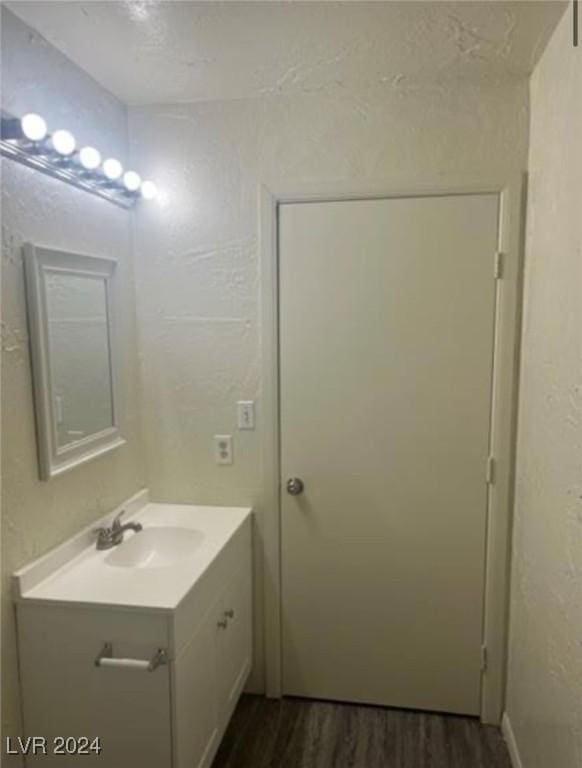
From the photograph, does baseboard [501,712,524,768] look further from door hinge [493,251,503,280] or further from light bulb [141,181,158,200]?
light bulb [141,181,158,200]

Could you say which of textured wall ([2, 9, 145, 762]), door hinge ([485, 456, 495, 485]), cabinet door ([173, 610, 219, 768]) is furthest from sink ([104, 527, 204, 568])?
door hinge ([485, 456, 495, 485])

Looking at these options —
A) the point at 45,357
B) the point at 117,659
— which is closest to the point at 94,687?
the point at 117,659

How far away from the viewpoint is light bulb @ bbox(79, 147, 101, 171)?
1.78m

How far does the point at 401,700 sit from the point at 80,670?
1.34 metres

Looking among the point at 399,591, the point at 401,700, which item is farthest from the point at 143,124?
the point at 401,700

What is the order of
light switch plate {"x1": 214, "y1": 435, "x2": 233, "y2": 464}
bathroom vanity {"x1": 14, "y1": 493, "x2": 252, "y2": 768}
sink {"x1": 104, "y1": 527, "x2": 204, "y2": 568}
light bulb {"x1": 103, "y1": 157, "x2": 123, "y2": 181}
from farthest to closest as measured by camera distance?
1. light switch plate {"x1": 214, "y1": 435, "x2": 233, "y2": 464}
2. sink {"x1": 104, "y1": 527, "x2": 204, "y2": 568}
3. light bulb {"x1": 103, "y1": 157, "x2": 123, "y2": 181}
4. bathroom vanity {"x1": 14, "y1": 493, "x2": 252, "y2": 768}

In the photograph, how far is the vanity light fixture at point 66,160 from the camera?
60.4 inches

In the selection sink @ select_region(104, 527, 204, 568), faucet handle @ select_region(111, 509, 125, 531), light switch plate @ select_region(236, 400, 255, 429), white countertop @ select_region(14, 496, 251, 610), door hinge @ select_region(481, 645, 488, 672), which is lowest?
door hinge @ select_region(481, 645, 488, 672)

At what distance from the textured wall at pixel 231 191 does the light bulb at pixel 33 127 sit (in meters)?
0.73

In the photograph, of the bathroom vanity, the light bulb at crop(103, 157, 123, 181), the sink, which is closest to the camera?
the bathroom vanity

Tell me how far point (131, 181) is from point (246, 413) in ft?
3.16

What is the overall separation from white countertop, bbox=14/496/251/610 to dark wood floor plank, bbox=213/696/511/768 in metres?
0.78

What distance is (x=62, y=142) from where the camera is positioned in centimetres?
165

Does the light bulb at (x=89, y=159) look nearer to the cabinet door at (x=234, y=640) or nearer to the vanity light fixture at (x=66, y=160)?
the vanity light fixture at (x=66, y=160)
